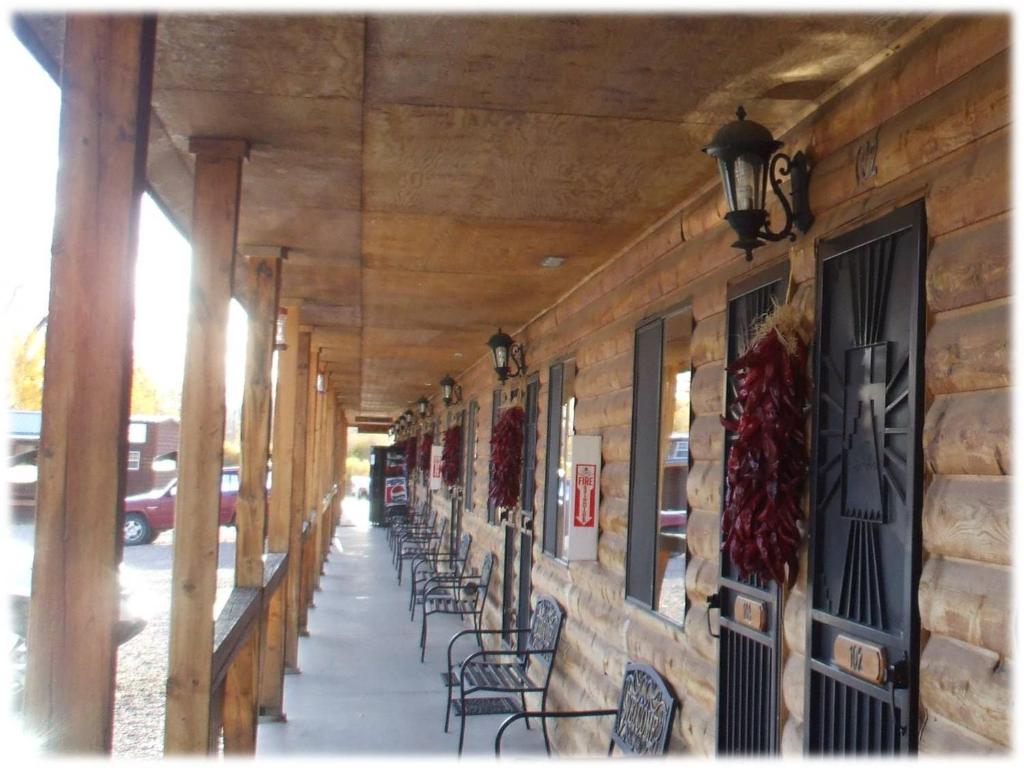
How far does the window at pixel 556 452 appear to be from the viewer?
6.18 m

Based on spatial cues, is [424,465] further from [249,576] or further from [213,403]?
[213,403]

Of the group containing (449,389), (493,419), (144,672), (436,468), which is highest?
(449,389)

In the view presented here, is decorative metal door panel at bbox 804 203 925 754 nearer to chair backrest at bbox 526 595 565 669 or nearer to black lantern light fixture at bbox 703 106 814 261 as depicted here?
black lantern light fixture at bbox 703 106 814 261

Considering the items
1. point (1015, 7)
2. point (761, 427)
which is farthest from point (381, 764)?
point (1015, 7)

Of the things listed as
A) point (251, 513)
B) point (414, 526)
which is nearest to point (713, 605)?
point (251, 513)

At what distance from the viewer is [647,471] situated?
14.2 ft

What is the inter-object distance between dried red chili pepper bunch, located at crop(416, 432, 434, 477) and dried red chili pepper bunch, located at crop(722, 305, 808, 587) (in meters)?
13.3

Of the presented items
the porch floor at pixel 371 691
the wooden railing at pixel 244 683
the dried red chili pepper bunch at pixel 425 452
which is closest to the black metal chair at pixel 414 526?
the dried red chili pepper bunch at pixel 425 452

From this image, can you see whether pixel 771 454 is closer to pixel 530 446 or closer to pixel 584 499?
pixel 584 499

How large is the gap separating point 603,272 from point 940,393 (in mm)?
3158

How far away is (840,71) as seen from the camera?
254cm

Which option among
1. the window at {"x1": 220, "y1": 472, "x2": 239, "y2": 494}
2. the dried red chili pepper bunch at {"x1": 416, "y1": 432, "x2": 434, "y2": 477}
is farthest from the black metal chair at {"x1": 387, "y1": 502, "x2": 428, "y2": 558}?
the window at {"x1": 220, "y1": 472, "x2": 239, "y2": 494}

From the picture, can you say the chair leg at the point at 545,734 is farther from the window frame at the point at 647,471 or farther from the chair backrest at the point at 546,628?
the window frame at the point at 647,471

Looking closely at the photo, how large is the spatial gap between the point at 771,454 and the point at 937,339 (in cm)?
65
